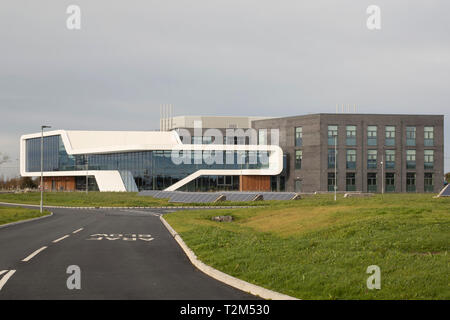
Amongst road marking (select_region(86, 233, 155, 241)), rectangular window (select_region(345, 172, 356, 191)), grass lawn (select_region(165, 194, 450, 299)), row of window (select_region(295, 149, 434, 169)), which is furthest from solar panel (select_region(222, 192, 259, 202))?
grass lawn (select_region(165, 194, 450, 299))

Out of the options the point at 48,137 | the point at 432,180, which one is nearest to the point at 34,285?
the point at 432,180

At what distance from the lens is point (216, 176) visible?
80438mm

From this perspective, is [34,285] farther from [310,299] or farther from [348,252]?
[348,252]

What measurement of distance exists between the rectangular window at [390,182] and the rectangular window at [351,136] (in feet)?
23.2

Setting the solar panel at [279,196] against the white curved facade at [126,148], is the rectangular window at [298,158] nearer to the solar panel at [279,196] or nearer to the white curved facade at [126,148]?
the white curved facade at [126,148]

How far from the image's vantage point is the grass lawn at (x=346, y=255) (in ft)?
31.1

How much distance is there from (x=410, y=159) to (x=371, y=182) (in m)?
7.07

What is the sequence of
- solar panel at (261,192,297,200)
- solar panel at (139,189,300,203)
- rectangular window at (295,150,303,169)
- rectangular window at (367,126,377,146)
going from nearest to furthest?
solar panel at (139,189,300,203)
solar panel at (261,192,297,200)
rectangular window at (367,126,377,146)
rectangular window at (295,150,303,169)

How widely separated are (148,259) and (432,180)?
70.5 m

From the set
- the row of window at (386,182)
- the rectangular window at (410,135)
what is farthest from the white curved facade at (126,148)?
the rectangular window at (410,135)

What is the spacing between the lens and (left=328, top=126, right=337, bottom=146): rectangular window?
76.1 meters

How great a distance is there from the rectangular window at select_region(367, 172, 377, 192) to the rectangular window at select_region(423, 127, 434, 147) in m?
9.32

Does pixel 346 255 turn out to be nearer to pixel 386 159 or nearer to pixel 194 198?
pixel 194 198

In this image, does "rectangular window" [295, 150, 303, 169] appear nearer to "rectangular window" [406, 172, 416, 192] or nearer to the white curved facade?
the white curved facade
